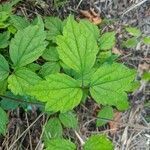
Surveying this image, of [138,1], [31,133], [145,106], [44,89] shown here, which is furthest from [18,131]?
[138,1]

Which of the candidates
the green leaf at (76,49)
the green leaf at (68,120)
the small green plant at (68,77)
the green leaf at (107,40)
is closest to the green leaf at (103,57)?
the green leaf at (107,40)

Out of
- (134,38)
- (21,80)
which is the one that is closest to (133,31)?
(134,38)

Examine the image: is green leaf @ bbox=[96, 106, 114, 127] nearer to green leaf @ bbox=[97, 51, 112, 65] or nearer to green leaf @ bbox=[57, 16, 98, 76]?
green leaf @ bbox=[97, 51, 112, 65]

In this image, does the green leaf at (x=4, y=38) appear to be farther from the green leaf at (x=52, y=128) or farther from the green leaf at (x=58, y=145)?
the green leaf at (x=58, y=145)

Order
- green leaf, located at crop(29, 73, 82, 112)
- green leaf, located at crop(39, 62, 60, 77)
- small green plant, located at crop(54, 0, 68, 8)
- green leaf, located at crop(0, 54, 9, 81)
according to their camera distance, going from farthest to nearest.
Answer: small green plant, located at crop(54, 0, 68, 8)
green leaf, located at crop(39, 62, 60, 77)
green leaf, located at crop(0, 54, 9, 81)
green leaf, located at crop(29, 73, 82, 112)

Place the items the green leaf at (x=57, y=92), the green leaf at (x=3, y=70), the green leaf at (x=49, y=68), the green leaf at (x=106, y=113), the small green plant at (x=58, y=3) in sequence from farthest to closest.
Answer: the small green plant at (x=58, y=3) < the green leaf at (x=106, y=113) < the green leaf at (x=49, y=68) < the green leaf at (x=3, y=70) < the green leaf at (x=57, y=92)

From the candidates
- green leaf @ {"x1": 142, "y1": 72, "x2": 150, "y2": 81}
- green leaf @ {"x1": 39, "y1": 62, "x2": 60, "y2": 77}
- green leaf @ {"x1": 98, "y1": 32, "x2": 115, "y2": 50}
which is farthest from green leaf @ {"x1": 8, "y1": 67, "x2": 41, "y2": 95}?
green leaf @ {"x1": 142, "y1": 72, "x2": 150, "y2": 81}
